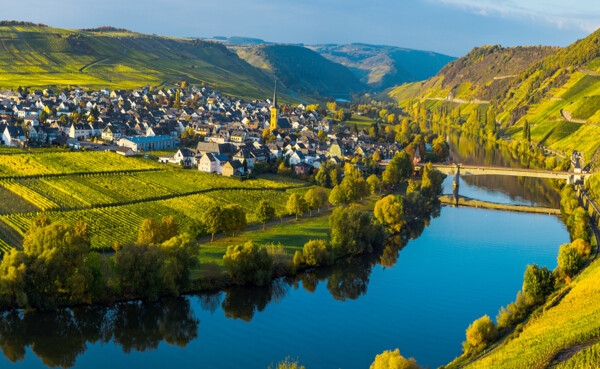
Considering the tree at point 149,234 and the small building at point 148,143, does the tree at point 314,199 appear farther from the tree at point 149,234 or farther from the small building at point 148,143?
the small building at point 148,143

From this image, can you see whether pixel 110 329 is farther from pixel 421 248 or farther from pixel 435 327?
pixel 421 248

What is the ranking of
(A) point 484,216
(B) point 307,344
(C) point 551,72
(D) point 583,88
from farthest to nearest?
1. (C) point 551,72
2. (D) point 583,88
3. (A) point 484,216
4. (B) point 307,344

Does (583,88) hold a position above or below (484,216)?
above

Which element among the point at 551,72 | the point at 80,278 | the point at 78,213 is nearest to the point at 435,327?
the point at 80,278

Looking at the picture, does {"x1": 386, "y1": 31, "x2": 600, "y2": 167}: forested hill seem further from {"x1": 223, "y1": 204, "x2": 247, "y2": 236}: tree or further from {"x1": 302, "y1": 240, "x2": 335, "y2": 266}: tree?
{"x1": 223, "y1": 204, "x2": 247, "y2": 236}: tree

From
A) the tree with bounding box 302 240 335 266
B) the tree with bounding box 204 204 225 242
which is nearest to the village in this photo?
the tree with bounding box 204 204 225 242

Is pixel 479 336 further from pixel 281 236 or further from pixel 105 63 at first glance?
pixel 105 63
